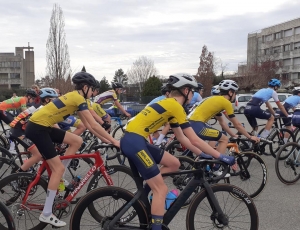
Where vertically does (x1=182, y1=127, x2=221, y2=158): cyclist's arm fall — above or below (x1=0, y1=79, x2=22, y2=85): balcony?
below

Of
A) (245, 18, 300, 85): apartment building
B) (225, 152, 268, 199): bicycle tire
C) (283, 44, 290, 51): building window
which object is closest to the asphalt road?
(225, 152, 268, 199): bicycle tire

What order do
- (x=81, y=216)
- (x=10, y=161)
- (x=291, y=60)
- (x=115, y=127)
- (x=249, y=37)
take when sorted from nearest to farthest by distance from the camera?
(x=81, y=216)
(x=10, y=161)
(x=115, y=127)
(x=291, y=60)
(x=249, y=37)

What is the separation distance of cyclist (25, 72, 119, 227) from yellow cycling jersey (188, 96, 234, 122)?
240cm

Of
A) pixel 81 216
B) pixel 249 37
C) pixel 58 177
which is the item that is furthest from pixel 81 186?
pixel 249 37

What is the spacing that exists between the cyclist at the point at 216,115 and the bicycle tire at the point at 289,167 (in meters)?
1.02

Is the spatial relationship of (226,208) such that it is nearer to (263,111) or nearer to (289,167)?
(289,167)

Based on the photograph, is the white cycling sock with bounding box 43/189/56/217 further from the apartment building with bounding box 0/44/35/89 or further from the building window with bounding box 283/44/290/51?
the apartment building with bounding box 0/44/35/89

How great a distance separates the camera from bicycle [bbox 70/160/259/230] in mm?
4016

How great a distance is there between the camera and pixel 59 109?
16.5 ft

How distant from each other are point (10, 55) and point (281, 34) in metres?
60.3

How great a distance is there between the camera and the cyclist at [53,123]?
476 centimetres

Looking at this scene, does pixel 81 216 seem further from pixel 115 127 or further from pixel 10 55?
pixel 10 55

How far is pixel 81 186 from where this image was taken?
5129mm

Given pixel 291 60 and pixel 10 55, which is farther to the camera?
pixel 10 55
